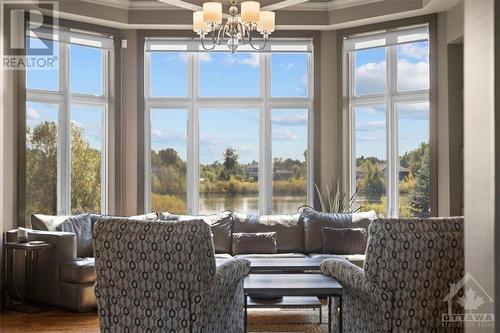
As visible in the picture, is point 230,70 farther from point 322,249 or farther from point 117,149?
point 322,249

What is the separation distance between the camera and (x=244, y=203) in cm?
→ 789

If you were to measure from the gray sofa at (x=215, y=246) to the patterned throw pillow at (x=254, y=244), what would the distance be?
A: 0.09 m

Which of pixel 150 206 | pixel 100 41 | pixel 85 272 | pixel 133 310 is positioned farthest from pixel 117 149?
pixel 133 310

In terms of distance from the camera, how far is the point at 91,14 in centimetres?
724

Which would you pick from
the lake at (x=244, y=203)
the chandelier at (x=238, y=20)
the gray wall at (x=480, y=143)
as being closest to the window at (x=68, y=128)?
the lake at (x=244, y=203)

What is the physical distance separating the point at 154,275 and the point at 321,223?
3629 millimetres

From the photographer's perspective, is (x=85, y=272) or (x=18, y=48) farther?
(x=18, y=48)

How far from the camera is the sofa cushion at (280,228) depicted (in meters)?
7.05

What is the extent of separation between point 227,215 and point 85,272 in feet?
6.18

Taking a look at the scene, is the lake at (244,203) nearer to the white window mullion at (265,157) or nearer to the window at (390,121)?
the white window mullion at (265,157)

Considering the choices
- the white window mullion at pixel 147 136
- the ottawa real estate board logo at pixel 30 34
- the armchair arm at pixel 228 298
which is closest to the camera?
the armchair arm at pixel 228 298

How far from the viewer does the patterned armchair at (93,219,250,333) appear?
12.0 ft

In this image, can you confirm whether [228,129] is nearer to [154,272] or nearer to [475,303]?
[154,272]

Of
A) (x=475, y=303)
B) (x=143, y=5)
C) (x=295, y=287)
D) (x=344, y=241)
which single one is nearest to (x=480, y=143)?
(x=475, y=303)
